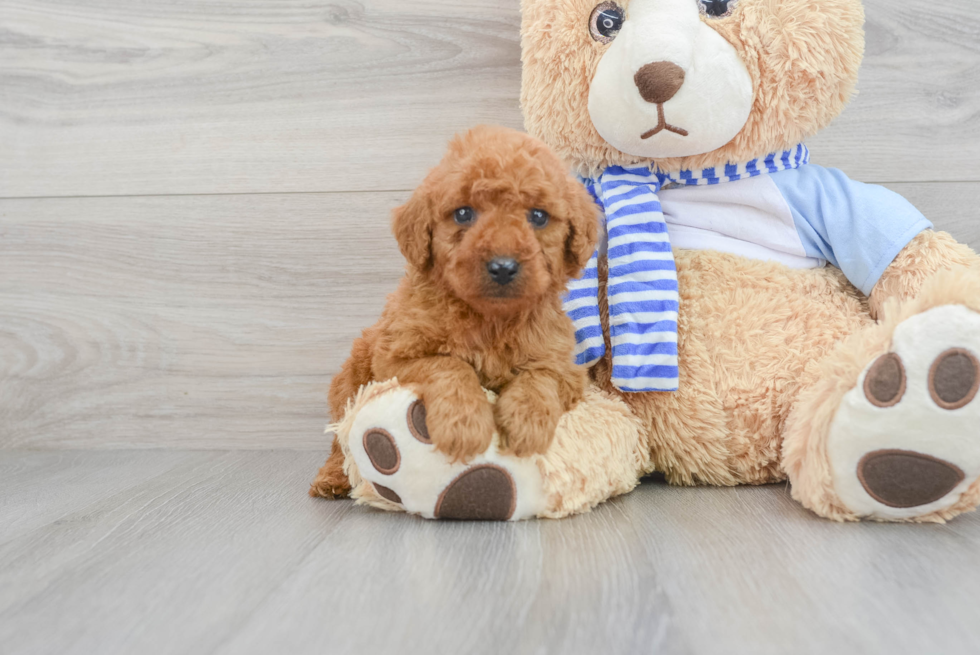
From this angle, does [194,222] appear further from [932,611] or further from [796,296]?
[932,611]

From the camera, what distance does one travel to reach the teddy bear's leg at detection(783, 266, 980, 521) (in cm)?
69

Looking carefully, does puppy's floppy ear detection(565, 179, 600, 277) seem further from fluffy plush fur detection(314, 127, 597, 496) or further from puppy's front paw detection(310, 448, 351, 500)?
puppy's front paw detection(310, 448, 351, 500)

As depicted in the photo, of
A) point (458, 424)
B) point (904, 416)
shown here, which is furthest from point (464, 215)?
point (904, 416)

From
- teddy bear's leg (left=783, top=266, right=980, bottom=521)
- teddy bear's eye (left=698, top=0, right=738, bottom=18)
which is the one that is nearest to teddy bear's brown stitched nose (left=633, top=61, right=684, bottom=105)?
teddy bear's eye (left=698, top=0, right=738, bottom=18)

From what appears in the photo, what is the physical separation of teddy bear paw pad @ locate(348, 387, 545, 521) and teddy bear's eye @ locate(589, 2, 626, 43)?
523mm

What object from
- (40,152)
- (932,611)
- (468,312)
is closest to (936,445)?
(932,611)

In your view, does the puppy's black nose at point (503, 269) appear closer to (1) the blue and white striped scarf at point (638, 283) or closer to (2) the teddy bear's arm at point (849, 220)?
(1) the blue and white striped scarf at point (638, 283)

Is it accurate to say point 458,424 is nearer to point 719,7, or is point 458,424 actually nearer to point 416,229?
point 416,229

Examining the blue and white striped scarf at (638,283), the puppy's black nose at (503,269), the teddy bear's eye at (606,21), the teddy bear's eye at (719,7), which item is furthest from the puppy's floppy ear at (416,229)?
the teddy bear's eye at (719,7)

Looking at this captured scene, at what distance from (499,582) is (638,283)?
433 millimetres

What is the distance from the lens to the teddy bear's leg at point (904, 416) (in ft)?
2.27

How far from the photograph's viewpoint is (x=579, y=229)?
2.59 feet

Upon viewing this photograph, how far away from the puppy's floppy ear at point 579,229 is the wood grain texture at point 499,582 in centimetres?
30

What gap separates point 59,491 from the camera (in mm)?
1062
